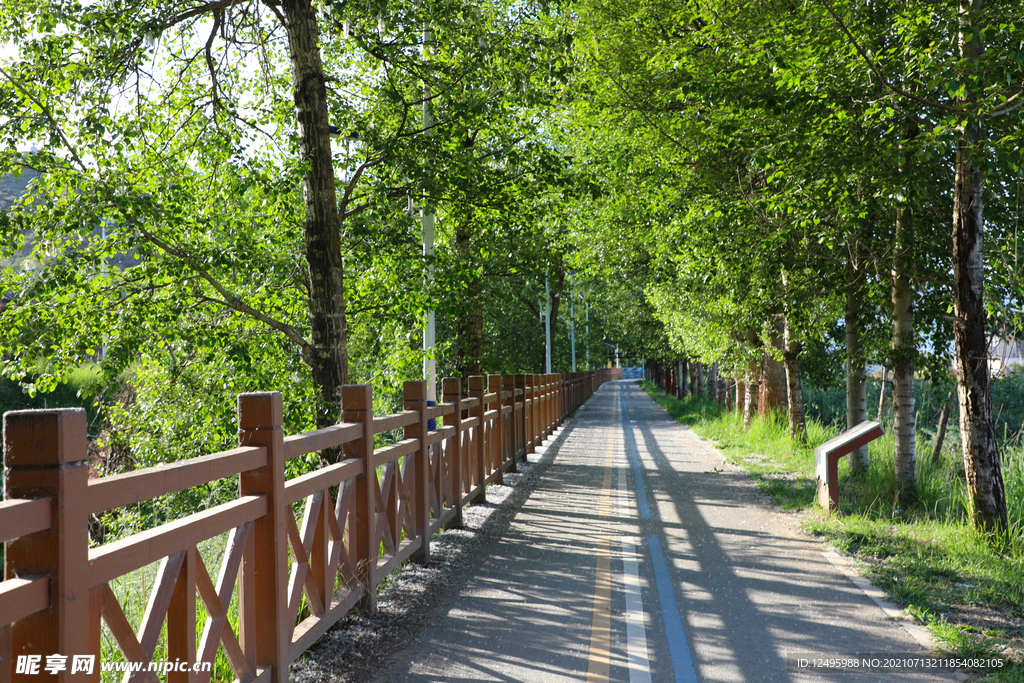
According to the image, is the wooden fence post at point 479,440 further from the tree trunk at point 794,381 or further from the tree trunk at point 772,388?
the tree trunk at point 772,388

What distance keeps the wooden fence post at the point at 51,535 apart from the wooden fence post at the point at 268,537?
1451 millimetres

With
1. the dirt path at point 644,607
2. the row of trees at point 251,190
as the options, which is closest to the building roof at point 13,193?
the row of trees at point 251,190

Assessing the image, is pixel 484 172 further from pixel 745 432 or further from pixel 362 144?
pixel 745 432

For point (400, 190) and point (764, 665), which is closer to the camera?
point (764, 665)

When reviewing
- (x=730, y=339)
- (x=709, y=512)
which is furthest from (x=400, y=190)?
(x=730, y=339)

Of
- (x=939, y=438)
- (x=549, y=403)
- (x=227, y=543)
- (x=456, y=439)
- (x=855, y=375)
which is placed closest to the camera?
(x=227, y=543)

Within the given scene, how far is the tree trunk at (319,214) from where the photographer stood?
26.8ft

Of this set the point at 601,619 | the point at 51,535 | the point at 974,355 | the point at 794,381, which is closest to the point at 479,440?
the point at 601,619

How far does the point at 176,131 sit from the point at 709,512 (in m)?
9.06

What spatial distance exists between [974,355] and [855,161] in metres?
2.32

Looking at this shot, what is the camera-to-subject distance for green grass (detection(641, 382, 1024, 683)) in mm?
5293

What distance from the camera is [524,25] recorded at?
428 inches

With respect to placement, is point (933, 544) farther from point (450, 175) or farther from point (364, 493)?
point (450, 175)

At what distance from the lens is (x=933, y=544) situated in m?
7.29
